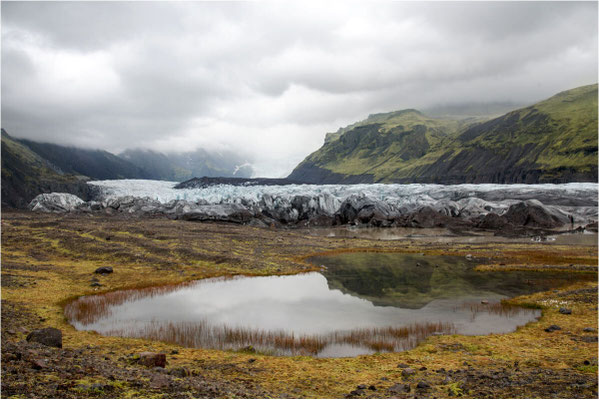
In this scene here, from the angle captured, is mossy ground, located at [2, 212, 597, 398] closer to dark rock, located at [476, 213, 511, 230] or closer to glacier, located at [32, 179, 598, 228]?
dark rock, located at [476, 213, 511, 230]

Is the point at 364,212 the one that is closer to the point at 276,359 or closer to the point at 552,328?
the point at 552,328

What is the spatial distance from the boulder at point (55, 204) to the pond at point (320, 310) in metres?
85.5

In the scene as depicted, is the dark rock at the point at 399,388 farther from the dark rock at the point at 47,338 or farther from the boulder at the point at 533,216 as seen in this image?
the boulder at the point at 533,216

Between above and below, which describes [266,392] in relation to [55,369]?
below

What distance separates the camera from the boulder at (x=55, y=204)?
9506 cm

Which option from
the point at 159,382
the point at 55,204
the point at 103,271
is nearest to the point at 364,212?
the point at 103,271

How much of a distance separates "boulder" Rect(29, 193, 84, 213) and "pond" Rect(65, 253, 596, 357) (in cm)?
8555

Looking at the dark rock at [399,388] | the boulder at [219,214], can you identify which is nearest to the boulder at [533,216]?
the boulder at [219,214]

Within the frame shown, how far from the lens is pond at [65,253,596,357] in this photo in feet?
55.8

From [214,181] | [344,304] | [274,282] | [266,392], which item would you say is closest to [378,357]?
[266,392]

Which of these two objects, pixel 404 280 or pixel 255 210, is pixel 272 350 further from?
pixel 255 210

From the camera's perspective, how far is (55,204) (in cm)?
9681

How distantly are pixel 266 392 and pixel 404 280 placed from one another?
76.3ft

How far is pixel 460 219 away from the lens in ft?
273
